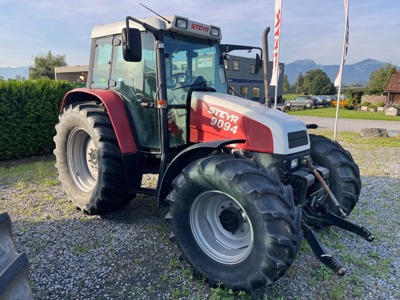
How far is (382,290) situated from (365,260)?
510mm

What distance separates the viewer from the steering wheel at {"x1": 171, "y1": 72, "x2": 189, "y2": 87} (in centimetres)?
376

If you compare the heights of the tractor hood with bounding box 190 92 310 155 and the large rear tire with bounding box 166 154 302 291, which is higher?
the tractor hood with bounding box 190 92 310 155

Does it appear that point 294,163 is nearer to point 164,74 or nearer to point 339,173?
point 339,173

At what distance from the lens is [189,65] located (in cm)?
393

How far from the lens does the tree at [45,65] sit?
40.3m

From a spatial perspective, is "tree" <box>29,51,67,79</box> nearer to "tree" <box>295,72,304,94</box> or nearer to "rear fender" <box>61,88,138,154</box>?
"rear fender" <box>61,88,138,154</box>

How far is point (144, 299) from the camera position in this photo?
2779 millimetres

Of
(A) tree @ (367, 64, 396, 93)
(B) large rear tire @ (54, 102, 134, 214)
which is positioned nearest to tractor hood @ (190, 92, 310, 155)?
(B) large rear tire @ (54, 102, 134, 214)

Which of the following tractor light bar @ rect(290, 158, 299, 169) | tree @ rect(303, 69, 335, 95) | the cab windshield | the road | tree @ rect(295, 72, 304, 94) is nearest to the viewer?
tractor light bar @ rect(290, 158, 299, 169)

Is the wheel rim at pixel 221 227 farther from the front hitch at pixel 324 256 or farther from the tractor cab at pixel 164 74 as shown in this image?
the tractor cab at pixel 164 74

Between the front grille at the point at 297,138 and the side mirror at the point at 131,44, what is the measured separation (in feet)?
5.49

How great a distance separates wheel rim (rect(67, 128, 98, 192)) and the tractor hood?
1.76m

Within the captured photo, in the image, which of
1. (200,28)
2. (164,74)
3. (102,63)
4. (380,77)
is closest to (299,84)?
(380,77)

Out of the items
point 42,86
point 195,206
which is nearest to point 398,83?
point 42,86
